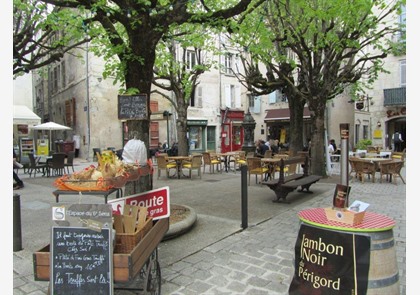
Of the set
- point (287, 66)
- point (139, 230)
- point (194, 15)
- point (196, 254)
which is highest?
point (287, 66)

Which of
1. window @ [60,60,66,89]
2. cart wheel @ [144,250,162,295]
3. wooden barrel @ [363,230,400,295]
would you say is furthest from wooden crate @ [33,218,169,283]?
window @ [60,60,66,89]

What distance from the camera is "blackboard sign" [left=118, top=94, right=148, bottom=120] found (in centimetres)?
471

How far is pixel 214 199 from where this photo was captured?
788cm

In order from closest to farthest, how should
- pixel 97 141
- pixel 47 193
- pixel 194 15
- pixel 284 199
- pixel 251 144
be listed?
pixel 194 15, pixel 284 199, pixel 47 193, pixel 251 144, pixel 97 141

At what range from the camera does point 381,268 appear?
2383mm

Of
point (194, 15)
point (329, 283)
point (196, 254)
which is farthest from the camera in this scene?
point (194, 15)

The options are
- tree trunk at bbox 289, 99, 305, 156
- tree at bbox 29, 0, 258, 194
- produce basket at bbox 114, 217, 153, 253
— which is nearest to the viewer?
produce basket at bbox 114, 217, 153, 253

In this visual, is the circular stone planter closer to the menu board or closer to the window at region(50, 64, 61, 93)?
the menu board

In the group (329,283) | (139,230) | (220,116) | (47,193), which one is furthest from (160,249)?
(220,116)

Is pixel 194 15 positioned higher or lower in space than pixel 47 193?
higher

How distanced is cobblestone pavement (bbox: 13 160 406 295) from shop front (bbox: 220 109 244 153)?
18.1 metres

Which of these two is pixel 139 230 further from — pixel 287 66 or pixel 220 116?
pixel 220 116

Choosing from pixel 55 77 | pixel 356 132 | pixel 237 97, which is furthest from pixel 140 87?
pixel 356 132

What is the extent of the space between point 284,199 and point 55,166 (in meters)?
8.92
